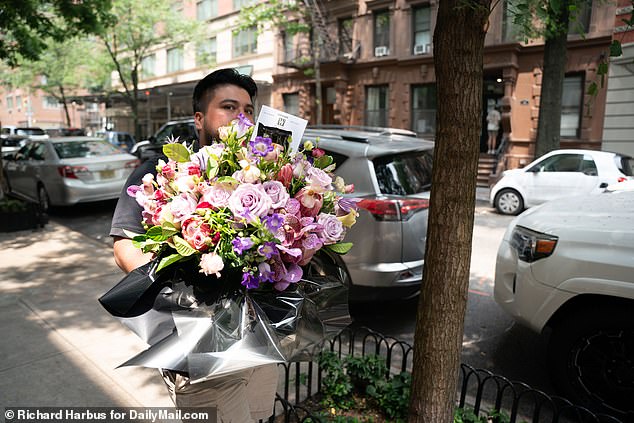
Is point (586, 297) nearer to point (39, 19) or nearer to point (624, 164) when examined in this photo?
point (624, 164)

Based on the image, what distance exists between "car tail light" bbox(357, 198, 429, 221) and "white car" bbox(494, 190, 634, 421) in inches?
44.2

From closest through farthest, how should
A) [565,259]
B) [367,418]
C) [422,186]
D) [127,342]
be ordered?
1. [367,418]
2. [565,259]
3. [127,342]
4. [422,186]

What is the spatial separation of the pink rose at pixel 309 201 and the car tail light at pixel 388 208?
263 centimetres

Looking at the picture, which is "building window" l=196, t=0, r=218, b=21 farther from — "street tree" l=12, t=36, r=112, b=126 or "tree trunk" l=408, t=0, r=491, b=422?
"tree trunk" l=408, t=0, r=491, b=422

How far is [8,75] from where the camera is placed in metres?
33.3

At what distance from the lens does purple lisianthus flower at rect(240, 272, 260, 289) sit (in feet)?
4.78

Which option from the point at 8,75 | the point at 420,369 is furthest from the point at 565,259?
the point at 8,75

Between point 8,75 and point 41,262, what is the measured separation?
3426 centimetres

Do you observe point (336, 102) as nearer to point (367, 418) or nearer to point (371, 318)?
point (371, 318)

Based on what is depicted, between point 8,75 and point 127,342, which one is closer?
point 127,342

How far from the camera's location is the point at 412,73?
71.9 feet

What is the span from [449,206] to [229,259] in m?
1.07

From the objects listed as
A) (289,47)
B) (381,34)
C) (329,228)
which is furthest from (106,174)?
(289,47)

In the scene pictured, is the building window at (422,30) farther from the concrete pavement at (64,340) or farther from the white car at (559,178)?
the concrete pavement at (64,340)
